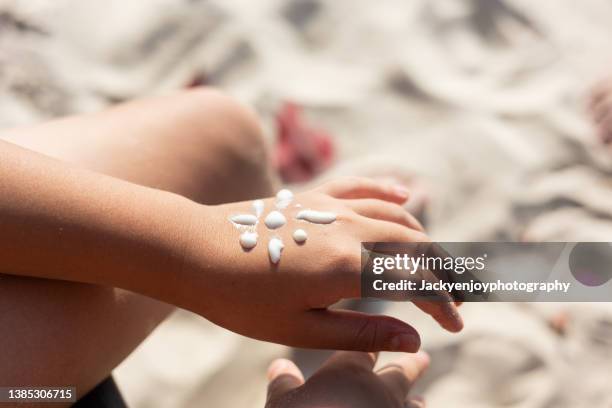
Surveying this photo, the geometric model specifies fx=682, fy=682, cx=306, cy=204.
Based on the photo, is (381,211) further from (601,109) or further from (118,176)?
(601,109)

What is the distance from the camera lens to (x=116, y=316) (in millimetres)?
900

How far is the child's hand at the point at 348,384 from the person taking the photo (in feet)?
2.88

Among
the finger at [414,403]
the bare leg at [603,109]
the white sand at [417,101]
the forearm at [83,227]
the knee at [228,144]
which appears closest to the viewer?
the forearm at [83,227]

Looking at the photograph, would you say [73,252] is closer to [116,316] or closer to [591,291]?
[116,316]

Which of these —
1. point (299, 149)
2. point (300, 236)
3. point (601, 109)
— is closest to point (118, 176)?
point (300, 236)

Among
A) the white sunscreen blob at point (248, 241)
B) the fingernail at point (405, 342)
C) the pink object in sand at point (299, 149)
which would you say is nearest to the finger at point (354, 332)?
the fingernail at point (405, 342)

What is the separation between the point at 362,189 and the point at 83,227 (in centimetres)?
39

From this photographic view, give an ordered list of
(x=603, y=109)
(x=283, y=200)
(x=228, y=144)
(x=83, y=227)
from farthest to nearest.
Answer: (x=603, y=109)
(x=228, y=144)
(x=283, y=200)
(x=83, y=227)

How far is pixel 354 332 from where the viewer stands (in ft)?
2.69

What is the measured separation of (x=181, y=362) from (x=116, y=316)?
1.46 ft

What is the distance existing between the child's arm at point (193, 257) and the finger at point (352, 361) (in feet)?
0.38

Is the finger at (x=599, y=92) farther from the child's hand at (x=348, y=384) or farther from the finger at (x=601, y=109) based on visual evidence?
the child's hand at (x=348, y=384)

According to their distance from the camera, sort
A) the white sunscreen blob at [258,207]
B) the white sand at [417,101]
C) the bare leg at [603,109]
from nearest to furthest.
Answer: the white sunscreen blob at [258,207] < the white sand at [417,101] < the bare leg at [603,109]

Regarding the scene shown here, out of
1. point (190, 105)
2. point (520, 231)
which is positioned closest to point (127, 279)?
point (190, 105)
